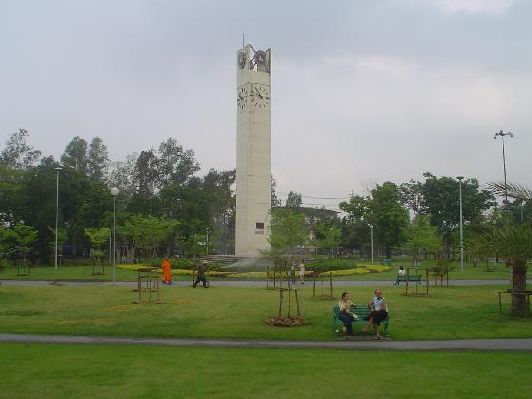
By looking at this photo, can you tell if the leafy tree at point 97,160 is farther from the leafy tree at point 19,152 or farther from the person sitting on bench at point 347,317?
the person sitting on bench at point 347,317

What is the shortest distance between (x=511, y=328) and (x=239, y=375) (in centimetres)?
1158

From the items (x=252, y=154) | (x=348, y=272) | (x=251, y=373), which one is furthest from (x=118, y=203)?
(x=251, y=373)

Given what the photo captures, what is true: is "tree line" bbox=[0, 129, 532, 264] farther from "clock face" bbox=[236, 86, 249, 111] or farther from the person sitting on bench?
the person sitting on bench

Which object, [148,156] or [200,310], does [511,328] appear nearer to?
[200,310]

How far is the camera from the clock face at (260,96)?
51156 millimetres

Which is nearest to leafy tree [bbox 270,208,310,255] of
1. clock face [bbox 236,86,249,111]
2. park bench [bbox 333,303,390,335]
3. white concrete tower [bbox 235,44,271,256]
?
park bench [bbox 333,303,390,335]

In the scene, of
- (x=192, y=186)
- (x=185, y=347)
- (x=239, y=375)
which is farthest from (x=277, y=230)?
(x=192, y=186)

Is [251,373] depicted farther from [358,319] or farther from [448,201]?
[448,201]

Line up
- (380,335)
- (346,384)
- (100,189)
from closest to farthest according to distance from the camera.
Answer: (346,384) < (380,335) < (100,189)

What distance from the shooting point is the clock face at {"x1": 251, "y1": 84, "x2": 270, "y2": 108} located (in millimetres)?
51156

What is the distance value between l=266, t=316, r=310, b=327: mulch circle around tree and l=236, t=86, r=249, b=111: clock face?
34.5 m

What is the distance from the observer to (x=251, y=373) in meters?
11.9

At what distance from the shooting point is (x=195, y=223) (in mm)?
74375

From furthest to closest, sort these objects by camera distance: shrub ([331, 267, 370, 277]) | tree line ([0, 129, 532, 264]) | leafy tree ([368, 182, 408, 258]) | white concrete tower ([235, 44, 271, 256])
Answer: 1. leafy tree ([368, 182, 408, 258])
2. tree line ([0, 129, 532, 264])
3. white concrete tower ([235, 44, 271, 256])
4. shrub ([331, 267, 370, 277])
